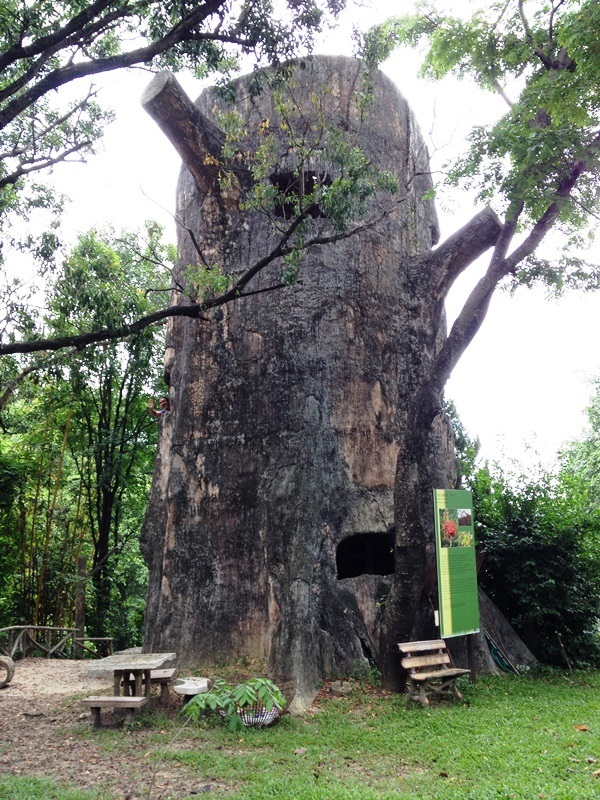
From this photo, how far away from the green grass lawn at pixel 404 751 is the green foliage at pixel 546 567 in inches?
71.7

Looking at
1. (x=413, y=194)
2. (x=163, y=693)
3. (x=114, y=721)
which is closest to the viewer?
(x=114, y=721)

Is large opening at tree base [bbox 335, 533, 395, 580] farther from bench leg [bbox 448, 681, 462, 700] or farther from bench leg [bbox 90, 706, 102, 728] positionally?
bench leg [bbox 90, 706, 102, 728]

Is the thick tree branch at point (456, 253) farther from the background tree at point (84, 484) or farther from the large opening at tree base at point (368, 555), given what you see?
the background tree at point (84, 484)

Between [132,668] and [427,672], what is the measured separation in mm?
3024

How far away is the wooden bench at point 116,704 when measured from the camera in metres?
6.68

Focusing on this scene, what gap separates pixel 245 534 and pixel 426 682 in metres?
2.57

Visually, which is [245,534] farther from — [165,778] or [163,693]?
[165,778]

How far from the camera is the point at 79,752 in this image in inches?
234

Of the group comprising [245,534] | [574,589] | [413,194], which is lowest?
[574,589]

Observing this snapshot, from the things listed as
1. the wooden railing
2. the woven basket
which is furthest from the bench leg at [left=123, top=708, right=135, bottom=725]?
the wooden railing

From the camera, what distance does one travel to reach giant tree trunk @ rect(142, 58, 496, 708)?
26.0ft

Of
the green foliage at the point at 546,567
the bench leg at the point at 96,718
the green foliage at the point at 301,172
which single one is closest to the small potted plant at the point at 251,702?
the bench leg at the point at 96,718

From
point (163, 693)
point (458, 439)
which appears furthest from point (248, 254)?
point (458, 439)

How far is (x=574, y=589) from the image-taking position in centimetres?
951
